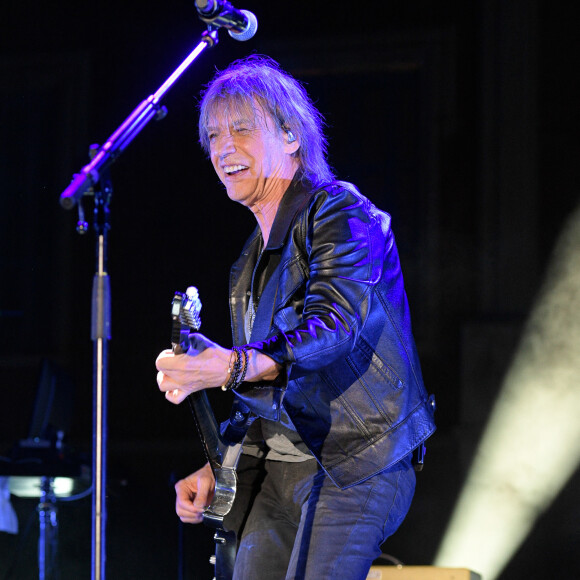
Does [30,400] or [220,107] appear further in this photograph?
[30,400]

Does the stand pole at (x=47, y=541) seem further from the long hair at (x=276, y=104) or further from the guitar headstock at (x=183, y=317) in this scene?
the guitar headstock at (x=183, y=317)

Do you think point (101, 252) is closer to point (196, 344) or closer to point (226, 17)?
point (226, 17)

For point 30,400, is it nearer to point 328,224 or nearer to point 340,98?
point 340,98

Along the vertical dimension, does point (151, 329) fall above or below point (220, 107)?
below

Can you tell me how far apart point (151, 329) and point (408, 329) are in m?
2.68

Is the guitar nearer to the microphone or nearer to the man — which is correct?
the man

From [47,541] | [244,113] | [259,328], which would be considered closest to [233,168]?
[244,113]

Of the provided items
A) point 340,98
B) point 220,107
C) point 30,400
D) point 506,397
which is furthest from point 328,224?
point 30,400

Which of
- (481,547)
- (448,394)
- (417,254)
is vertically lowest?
(481,547)

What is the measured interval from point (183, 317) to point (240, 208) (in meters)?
2.84

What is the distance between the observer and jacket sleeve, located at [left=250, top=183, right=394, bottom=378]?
1.42 meters

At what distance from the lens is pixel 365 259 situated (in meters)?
1.58

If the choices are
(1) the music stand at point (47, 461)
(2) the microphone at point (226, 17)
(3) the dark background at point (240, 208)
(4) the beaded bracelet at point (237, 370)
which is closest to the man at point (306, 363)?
(4) the beaded bracelet at point (237, 370)

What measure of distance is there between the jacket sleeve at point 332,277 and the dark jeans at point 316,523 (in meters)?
0.35
